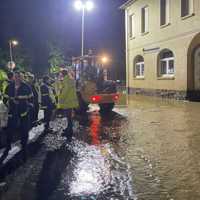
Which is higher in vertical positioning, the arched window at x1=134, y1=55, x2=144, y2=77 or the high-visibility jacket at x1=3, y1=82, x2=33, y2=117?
the arched window at x1=134, y1=55, x2=144, y2=77

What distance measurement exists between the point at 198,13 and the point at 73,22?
33485mm

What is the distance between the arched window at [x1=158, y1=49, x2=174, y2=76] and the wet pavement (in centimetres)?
1484

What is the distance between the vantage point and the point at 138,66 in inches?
1303

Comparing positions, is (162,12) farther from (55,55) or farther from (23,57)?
(23,57)

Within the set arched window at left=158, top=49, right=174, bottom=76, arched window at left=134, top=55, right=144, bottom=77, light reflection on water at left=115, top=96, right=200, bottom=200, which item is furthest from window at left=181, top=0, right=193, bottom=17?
light reflection on water at left=115, top=96, right=200, bottom=200

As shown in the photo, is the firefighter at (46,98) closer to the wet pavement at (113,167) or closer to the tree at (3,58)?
the wet pavement at (113,167)

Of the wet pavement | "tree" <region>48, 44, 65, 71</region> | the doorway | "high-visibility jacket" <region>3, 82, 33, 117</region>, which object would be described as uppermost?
"tree" <region>48, 44, 65, 71</region>

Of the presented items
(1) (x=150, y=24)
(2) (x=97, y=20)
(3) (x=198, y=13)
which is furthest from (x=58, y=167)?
(2) (x=97, y=20)

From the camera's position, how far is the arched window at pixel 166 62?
2650 centimetres

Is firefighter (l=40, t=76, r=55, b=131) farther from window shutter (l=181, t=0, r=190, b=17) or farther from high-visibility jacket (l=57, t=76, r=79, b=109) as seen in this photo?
window shutter (l=181, t=0, r=190, b=17)

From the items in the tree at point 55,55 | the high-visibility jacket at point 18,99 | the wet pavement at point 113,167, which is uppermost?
the tree at point 55,55

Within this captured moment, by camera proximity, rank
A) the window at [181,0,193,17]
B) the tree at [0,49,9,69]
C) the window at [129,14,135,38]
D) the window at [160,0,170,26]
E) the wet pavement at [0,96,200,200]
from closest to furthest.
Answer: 1. the wet pavement at [0,96,200,200]
2. the window at [181,0,193,17]
3. the window at [160,0,170,26]
4. the window at [129,14,135,38]
5. the tree at [0,49,9,69]

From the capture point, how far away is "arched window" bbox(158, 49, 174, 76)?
2650cm

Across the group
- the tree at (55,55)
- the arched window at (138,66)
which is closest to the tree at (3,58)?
the tree at (55,55)
